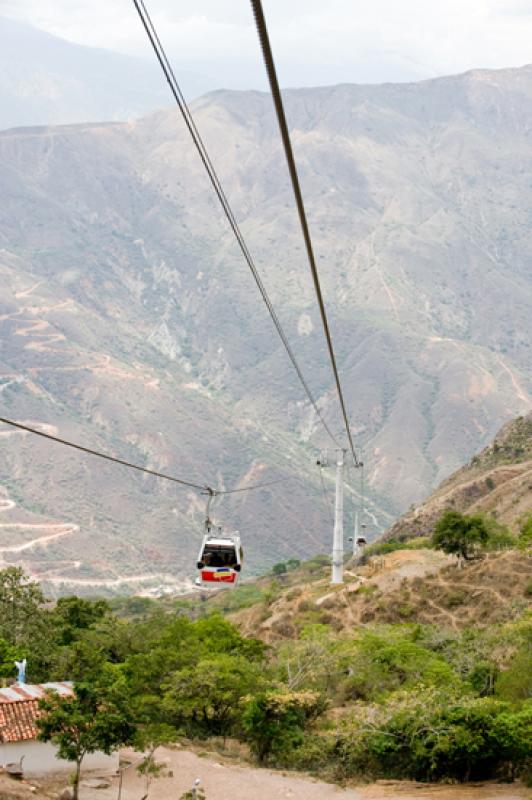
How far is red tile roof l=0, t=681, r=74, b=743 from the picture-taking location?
32.7 metres

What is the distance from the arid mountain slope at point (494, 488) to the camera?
3567 inches

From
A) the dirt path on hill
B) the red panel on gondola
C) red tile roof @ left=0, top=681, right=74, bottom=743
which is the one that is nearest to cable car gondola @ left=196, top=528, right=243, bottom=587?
the red panel on gondola

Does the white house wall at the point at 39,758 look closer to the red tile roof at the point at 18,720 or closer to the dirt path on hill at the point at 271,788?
the red tile roof at the point at 18,720

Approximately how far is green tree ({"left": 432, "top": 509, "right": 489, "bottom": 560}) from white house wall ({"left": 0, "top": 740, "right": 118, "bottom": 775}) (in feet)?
120

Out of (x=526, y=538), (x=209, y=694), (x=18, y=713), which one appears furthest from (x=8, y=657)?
(x=526, y=538)

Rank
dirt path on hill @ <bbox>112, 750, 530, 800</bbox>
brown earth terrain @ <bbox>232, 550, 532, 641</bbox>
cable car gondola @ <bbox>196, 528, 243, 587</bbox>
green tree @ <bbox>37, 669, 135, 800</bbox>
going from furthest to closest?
brown earth terrain @ <bbox>232, 550, 532, 641</bbox> < dirt path on hill @ <bbox>112, 750, 530, 800</bbox> < cable car gondola @ <bbox>196, 528, 243, 587</bbox> < green tree @ <bbox>37, 669, 135, 800</bbox>

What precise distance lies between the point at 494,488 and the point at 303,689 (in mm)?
62409

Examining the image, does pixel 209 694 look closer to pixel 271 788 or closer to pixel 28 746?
pixel 271 788

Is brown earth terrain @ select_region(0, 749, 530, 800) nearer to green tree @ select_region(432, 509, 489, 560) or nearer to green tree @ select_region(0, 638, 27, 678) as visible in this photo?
green tree @ select_region(0, 638, 27, 678)

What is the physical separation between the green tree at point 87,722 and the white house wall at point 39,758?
313 cm

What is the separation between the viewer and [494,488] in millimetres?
102688

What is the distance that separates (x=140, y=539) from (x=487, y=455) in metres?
75.0

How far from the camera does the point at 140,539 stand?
181m

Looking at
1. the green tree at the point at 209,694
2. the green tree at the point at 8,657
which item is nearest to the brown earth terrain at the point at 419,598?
the green tree at the point at 209,694
